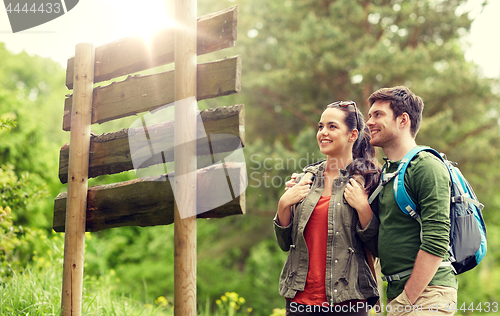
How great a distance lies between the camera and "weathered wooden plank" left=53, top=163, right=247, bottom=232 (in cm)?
205

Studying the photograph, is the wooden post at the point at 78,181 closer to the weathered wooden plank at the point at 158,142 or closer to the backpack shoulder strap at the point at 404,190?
the weathered wooden plank at the point at 158,142

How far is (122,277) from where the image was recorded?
13367 mm

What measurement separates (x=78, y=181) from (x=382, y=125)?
6.86 ft

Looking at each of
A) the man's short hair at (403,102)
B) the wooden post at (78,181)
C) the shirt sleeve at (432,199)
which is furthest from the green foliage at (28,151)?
the shirt sleeve at (432,199)

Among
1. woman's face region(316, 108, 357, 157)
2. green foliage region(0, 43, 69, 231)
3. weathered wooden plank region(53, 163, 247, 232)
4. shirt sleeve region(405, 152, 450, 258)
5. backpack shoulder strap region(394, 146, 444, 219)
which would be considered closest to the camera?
shirt sleeve region(405, 152, 450, 258)

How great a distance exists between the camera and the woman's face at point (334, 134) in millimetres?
2303

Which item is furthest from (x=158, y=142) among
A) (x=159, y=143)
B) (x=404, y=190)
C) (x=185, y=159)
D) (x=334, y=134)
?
(x=404, y=190)

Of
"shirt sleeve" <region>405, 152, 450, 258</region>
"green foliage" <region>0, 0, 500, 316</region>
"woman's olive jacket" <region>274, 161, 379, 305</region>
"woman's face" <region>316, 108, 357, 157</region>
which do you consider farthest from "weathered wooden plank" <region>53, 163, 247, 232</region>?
"green foliage" <region>0, 0, 500, 316</region>

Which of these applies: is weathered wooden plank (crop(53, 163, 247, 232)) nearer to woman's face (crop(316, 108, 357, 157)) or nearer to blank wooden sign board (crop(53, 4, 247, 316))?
blank wooden sign board (crop(53, 4, 247, 316))

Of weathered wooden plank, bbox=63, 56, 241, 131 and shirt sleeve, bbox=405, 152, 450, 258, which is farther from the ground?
weathered wooden plank, bbox=63, 56, 241, 131

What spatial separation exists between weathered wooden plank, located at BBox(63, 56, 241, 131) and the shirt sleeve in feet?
3.58

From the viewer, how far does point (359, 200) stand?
2141mm

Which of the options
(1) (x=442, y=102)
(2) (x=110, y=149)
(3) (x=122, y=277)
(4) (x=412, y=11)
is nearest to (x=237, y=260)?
(3) (x=122, y=277)

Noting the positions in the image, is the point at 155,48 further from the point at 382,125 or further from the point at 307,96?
the point at 307,96
